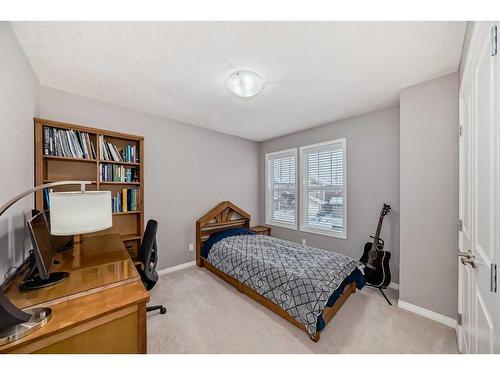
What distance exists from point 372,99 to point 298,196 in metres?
1.84

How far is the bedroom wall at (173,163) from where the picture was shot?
2297mm

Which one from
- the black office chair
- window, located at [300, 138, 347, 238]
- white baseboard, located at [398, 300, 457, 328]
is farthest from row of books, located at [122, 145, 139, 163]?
white baseboard, located at [398, 300, 457, 328]

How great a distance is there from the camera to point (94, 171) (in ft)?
7.48

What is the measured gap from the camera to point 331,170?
313 centimetres

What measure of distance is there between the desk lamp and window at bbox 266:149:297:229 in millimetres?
3014

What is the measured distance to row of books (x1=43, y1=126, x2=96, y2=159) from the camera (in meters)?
1.90

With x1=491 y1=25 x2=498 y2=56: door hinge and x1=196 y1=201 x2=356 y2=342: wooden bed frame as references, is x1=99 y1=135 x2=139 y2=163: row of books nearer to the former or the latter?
x1=196 y1=201 x2=356 y2=342: wooden bed frame

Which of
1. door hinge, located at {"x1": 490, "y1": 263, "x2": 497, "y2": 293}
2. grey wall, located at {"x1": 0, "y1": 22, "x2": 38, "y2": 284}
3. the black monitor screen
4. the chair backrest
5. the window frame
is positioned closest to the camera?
door hinge, located at {"x1": 490, "y1": 263, "x2": 497, "y2": 293}

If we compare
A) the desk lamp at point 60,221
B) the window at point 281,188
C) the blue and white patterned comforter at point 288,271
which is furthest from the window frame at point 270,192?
the desk lamp at point 60,221

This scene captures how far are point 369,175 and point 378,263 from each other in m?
1.16

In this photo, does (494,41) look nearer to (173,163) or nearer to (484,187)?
(484,187)

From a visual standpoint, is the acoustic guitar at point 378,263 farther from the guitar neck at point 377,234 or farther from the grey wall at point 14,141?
the grey wall at point 14,141
